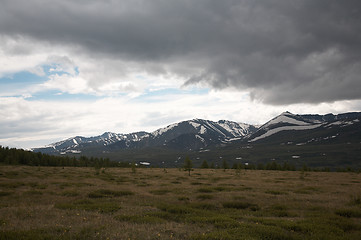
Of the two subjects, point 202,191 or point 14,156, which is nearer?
point 202,191

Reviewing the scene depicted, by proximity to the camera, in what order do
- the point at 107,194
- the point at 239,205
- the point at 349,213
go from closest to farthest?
the point at 349,213, the point at 239,205, the point at 107,194

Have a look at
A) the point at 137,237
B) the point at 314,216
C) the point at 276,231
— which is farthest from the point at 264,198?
the point at 137,237

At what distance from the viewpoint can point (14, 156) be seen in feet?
286

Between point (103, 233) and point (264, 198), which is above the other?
point (103, 233)

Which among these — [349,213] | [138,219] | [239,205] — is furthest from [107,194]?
[349,213]

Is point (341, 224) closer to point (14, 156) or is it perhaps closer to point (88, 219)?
point (88, 219)

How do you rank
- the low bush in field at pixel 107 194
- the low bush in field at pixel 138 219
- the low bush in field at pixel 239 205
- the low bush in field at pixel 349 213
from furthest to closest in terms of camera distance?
1. the low bush in field at pixel 107 194
2. the low bush in field at pixel 239 205
3. the low bush in field at pixel 349 213
4. the low bush in field at pixel 138 219

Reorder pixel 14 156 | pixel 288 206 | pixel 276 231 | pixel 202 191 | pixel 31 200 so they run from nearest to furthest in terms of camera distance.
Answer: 1. pixel 276 231
2. pixel 288 206
3. pixel 31 200
4. pixel 202 191
5. pixel 14 156

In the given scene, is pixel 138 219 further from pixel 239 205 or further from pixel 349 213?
pixel 349 213

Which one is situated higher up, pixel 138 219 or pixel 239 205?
pixel 138 219


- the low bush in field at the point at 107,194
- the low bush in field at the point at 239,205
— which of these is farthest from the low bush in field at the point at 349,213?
the low bush in field at the point at 107,194

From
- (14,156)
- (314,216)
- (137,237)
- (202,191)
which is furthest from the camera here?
(14,156)

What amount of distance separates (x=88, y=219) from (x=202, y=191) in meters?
15.2

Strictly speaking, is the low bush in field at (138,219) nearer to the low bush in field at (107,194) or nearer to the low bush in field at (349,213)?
the low bush in field at (107,194)
